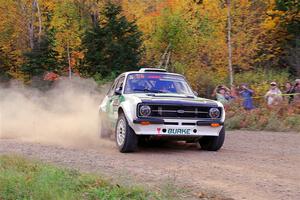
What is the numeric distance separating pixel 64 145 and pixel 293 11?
27843mm

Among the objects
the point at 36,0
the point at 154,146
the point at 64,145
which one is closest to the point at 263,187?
the point at 154,146

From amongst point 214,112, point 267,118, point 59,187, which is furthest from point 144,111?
point 267,118

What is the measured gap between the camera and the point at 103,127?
1378 cm

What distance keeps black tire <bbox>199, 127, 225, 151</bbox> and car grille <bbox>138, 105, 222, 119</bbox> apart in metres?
0.62

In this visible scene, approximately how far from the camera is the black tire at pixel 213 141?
11.4 m

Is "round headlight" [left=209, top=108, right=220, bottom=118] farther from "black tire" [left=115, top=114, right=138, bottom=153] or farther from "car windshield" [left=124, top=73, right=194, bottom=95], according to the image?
"black tire" [left=115, top=114, right=138, bottom=153]

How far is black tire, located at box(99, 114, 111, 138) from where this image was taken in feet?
44.5

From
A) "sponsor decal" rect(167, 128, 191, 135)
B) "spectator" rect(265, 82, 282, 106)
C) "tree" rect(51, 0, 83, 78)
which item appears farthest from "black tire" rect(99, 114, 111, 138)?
"tree" rect(51, 0, 83, 78)

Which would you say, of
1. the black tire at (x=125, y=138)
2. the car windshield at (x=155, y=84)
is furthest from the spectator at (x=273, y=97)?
the black tire at (x=125, y=138)

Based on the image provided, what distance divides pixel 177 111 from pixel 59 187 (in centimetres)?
432

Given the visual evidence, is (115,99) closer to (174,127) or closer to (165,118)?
(165,118)

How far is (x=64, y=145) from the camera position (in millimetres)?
12438

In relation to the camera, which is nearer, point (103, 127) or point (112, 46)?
point (103, 127)

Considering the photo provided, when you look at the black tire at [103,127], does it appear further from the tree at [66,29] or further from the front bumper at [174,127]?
the tree at [66,29]
